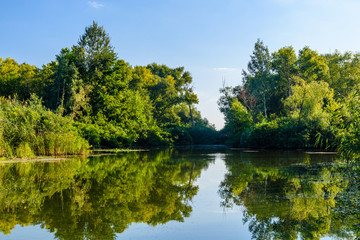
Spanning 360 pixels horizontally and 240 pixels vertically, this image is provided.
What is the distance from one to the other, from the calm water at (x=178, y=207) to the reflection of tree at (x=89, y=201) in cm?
2

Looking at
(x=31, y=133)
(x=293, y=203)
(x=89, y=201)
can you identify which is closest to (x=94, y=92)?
(x=31, y=133)

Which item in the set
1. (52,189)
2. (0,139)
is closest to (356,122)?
(52,189)

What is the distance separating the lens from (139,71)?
51.3 metres

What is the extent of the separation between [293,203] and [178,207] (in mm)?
2462

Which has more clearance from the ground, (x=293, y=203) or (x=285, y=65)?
(x=285, y=65)

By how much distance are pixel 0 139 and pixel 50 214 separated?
33.5ft

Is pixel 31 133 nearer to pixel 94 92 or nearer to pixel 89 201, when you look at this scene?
pixel 89 201

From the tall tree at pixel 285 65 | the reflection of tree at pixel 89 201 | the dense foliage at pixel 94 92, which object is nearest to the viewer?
the reflection of tree at pixel 89 201

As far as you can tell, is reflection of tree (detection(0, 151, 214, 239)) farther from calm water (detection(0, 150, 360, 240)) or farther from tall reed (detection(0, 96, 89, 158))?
tall reed (detection(0, 96, 89, 158))

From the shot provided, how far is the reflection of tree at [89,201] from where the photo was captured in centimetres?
508

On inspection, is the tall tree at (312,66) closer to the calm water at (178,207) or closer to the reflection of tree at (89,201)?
the calm water at (178,207)

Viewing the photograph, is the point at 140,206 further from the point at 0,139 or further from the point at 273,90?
the point at 273,90

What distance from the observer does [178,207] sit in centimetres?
640

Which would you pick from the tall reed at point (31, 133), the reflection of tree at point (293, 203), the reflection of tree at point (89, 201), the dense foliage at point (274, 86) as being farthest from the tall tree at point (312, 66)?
the reflection of tree at point (89, 201)
